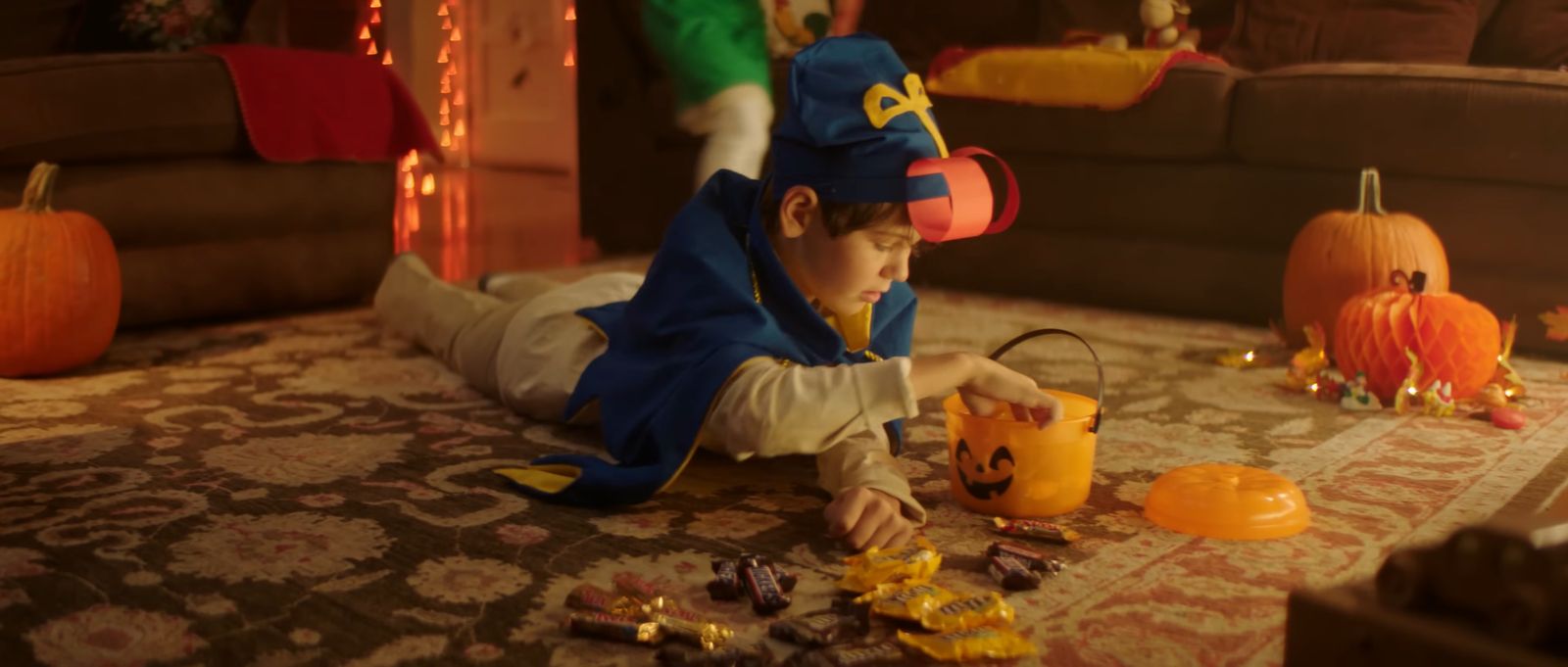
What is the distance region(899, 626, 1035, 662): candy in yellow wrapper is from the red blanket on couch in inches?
84.6

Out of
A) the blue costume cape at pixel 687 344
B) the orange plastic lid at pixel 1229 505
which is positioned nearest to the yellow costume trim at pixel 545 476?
the blue costume cape at pixel 687 344

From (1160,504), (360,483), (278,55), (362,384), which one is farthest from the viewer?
(278,55)

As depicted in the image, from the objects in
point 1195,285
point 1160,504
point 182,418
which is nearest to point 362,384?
point 182,418

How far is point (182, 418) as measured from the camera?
81.7 inches

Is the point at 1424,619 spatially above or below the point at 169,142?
below

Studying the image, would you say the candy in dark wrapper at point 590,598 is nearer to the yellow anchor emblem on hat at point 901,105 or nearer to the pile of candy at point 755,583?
the pile of candy at point 755,583

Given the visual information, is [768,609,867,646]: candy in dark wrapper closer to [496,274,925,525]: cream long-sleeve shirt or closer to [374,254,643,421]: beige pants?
[496,274,925,525]: cream long-sleeve shirt

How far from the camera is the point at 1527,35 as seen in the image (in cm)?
312

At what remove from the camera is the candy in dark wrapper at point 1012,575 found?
4.43ft

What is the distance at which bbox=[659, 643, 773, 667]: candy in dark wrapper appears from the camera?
115cm

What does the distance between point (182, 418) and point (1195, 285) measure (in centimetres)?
211

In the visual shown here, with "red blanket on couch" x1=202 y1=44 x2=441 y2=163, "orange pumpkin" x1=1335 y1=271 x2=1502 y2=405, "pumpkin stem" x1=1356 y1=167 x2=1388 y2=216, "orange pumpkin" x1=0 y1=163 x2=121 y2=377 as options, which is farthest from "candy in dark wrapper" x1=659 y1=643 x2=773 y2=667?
"red blanket on couch" x1=202 y1=44 x2=441 y2=163

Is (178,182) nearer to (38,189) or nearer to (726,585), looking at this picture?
(38,189)

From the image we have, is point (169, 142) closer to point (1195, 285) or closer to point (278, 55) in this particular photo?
point (278, 55)
